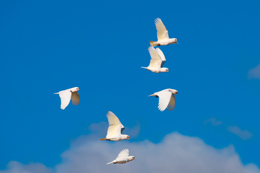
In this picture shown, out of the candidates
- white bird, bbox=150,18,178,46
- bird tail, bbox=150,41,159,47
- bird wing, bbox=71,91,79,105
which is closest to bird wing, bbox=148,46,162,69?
bird tail, bbox=150,41,159,47

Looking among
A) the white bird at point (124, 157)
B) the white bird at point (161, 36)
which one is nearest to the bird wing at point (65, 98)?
the white bird at point (124, 157)

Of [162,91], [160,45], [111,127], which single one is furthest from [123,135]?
[160,45]

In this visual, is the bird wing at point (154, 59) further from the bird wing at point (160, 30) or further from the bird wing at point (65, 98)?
the bird wing at point (65, 98)

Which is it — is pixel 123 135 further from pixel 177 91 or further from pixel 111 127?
pixel 177 91

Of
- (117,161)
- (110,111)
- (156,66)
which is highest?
(156,66)

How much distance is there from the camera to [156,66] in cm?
5284

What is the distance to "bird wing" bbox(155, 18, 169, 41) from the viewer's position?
52500 mm

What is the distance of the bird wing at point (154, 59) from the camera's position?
52531 mm

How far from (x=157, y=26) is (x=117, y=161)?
11.3m

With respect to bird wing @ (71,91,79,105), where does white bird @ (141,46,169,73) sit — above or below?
above

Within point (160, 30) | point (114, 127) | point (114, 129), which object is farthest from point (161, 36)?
point (114, 129)

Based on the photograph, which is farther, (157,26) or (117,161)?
(157,26)

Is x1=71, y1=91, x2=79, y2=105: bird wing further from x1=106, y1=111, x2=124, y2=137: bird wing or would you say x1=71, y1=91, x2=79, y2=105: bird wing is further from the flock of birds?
x1=106, y1=111, x2=124, y2=137: bird wing

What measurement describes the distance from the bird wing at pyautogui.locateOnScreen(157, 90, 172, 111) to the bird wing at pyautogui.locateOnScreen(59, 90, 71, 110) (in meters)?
6.78
